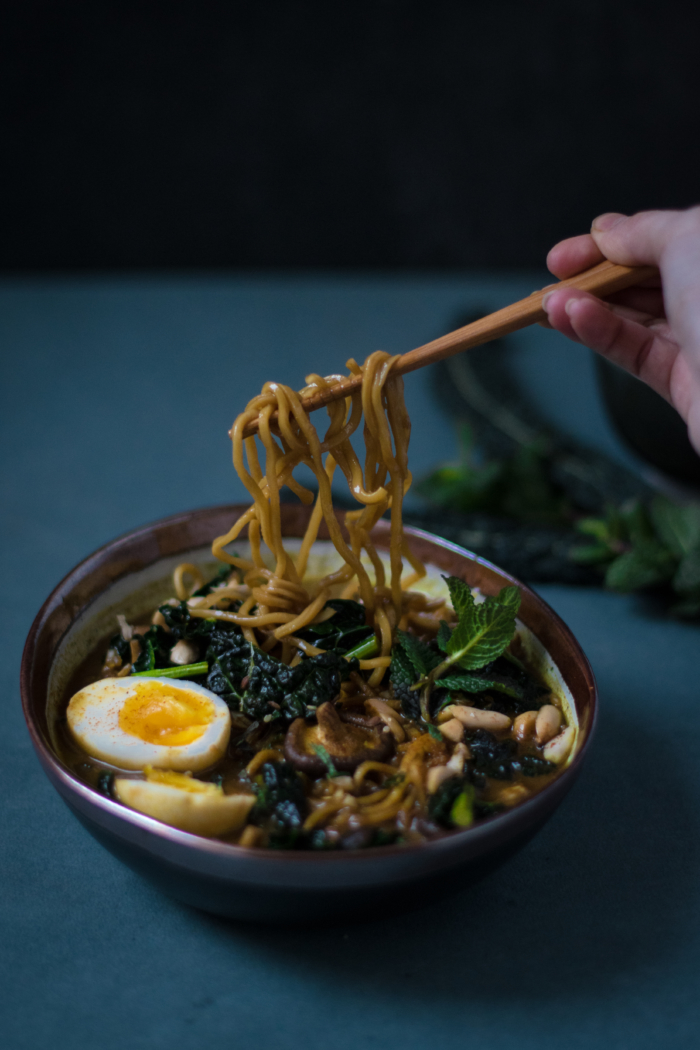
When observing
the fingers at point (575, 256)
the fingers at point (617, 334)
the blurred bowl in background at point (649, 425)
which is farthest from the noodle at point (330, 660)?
the blurred bowl in background at point (649, 425)

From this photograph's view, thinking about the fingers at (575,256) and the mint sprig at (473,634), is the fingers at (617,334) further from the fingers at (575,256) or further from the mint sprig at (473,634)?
the mint sprig at (473,634)

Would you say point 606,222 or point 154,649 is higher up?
point 606,222

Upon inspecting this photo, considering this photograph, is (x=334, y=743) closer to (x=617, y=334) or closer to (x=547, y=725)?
(x=547, y=725)

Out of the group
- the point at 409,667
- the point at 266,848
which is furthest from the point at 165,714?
the point at 409,667

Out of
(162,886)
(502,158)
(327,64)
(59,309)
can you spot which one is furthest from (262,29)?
(162,886)

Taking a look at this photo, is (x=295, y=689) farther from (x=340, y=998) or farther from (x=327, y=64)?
(x=327, y=64)

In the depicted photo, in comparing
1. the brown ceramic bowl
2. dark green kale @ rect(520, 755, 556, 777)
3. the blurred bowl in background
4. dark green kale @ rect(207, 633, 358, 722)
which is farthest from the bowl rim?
the blurred bowl in background
